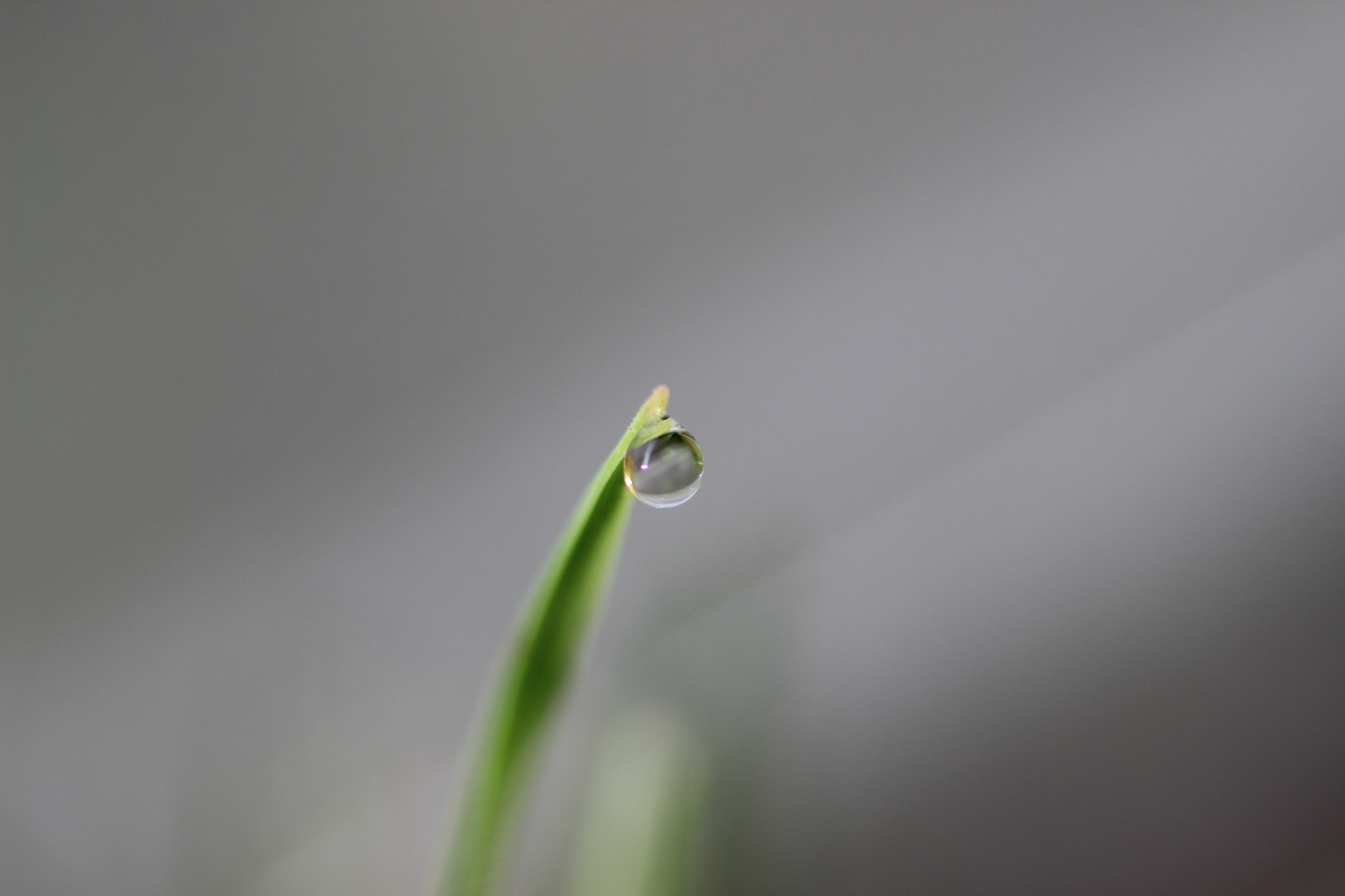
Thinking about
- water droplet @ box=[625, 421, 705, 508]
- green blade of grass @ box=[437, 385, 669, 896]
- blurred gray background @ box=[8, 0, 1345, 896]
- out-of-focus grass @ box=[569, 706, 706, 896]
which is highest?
blurred gray background @ box=[8, 0, 1345, 896]

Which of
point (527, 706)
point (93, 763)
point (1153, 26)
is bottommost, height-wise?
point (527, 706)

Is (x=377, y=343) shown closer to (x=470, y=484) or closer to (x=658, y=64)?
(x=470, y=484)

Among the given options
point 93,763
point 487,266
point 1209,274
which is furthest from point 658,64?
point 93,763

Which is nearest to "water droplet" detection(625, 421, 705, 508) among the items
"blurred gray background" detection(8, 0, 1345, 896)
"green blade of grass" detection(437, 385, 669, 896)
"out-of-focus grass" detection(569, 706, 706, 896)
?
"green blade of grass" detection(437, 385, 669, 896)

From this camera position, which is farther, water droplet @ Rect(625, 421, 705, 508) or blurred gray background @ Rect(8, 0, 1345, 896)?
blurred gray background @ Rect(8, 0, 1345, 896)

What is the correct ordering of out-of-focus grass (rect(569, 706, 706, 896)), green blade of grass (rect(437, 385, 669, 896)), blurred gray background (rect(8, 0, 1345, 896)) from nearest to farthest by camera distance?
green blade of grass (rect(437, 385, 669, 896))
out-of-focus grass (rect(569, 706, 706, 896))
blurred gray background (rect(8, 0, 1345, 896))

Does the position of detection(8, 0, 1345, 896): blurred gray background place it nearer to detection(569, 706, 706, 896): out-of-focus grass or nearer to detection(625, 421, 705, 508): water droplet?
detection(569, 706, 706, 896): out-of-focus grass

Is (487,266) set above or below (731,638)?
above

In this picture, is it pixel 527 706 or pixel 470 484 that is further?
pixel 470 484

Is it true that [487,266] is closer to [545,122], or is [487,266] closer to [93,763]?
[545,122]
